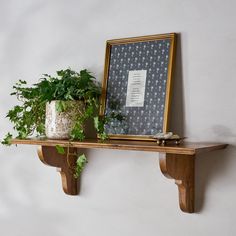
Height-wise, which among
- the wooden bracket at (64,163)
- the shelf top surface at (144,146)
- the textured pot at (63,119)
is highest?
the textured pot at (63,119)

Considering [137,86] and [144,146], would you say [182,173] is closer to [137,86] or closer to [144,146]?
[144,146]

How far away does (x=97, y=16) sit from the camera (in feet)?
5.32

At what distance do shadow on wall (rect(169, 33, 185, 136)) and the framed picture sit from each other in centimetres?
3

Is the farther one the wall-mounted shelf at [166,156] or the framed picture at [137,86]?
the framed picture at [137,86]

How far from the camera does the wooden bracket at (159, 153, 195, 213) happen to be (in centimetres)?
125

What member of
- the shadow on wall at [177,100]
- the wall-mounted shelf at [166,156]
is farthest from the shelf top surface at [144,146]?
the shadow on wall at [177,100]

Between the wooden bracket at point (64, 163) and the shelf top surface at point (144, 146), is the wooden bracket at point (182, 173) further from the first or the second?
the wooden bracket at point (64, 163)

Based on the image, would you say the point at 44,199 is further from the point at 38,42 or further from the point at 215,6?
the point at 215,6

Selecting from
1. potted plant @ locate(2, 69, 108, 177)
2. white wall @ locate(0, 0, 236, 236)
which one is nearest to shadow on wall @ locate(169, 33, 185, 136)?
white wall @ locate(0, 0, 236, 236)

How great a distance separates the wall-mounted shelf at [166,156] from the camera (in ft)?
3.88

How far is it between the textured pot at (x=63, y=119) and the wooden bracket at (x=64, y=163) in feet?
0.26

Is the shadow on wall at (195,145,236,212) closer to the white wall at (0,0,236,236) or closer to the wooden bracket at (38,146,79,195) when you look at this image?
the white wall at (0,0,236,236)

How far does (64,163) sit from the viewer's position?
5.24 ft

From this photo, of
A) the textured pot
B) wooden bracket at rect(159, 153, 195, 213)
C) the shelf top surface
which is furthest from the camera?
the textured pot
